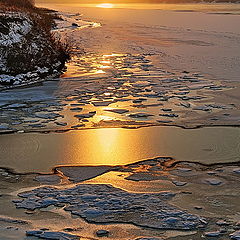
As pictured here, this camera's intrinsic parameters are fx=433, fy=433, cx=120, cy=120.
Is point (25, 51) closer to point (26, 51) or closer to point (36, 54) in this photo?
point (26, 51)

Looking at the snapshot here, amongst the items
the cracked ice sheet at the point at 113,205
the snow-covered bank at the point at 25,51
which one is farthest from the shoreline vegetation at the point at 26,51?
the cracked ice sheet at the point at 113,205

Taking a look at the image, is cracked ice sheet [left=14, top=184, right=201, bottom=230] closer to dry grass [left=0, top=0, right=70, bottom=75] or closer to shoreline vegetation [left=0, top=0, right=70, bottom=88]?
shoreline vegetation [left=0, top=0, right=70, bottom=88]

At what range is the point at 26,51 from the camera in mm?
12234

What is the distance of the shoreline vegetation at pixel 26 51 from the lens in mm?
11547

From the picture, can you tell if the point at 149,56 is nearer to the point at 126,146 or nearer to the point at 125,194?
the point at 126,146

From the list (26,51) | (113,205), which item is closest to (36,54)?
(26,51)

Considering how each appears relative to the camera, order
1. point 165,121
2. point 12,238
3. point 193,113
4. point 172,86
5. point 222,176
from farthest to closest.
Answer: point 172,86, point 193,113, point 165,121, point 222,176, point 12,238

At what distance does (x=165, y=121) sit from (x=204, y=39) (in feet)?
52.9

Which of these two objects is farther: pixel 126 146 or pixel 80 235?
pixel 126 146

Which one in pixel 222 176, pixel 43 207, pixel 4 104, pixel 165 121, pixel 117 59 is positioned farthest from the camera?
pixel 117 59

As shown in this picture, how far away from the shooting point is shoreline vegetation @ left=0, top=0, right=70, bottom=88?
37.9ft

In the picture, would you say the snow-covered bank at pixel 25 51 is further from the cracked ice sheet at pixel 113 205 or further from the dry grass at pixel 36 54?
the cracked ice sheet at pixel 113 205

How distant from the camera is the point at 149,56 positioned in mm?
16641

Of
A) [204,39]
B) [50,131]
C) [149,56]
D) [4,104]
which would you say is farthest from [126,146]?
[204,39]
